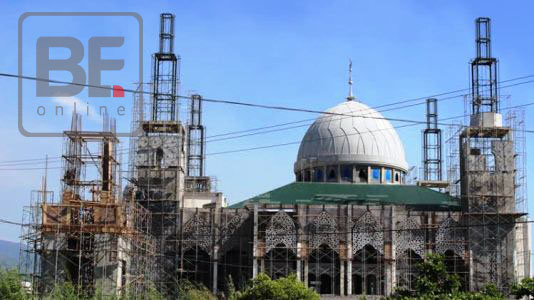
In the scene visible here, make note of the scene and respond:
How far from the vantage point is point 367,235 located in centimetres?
5528

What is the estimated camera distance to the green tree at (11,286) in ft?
124

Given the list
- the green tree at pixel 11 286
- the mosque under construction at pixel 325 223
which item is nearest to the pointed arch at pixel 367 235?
the mosque under construction at pixel 325 223

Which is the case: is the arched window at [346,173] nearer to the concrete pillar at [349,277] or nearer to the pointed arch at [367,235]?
the pointed arch at [367,235]

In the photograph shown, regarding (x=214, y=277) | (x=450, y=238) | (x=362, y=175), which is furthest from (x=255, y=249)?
(x=362, y=175)

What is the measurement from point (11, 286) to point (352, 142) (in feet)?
108

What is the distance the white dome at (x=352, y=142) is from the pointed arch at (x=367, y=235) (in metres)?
10.5

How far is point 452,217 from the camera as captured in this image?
5594cm

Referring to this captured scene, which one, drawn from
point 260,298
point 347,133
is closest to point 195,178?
point 347,133

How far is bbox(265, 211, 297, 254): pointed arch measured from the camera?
2170 inches

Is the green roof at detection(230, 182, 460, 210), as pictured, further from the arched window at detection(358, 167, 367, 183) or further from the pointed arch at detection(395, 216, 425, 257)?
the arched window at detection(358, 167, 367, 183)

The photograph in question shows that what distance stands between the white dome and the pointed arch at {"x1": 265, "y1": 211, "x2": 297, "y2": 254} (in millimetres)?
11118

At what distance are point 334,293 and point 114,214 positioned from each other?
1541cm

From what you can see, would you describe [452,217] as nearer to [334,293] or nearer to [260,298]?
[334,293]

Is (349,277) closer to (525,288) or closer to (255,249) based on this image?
(255,249)
